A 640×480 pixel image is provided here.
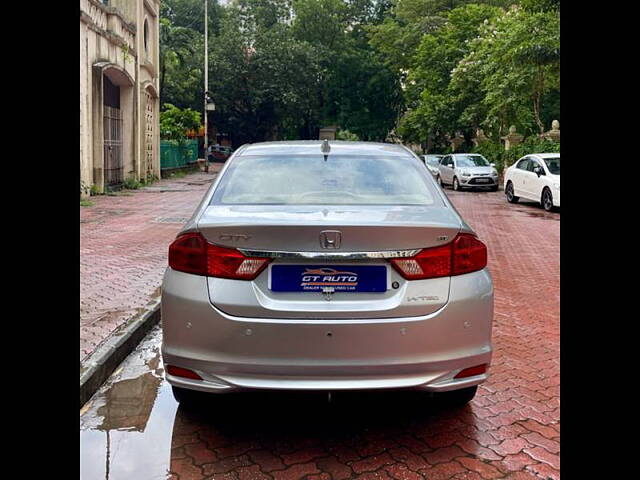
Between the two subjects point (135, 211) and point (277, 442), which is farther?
point (135, 211)

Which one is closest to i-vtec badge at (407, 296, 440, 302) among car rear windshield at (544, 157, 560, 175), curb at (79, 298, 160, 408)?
curb at (79, 298, 160, 408)

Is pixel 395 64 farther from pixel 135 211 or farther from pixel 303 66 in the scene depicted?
pixel 135 211

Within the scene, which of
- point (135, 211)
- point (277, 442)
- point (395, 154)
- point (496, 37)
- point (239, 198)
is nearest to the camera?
point (277, 442)

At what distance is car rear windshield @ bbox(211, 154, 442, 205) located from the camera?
148 inches

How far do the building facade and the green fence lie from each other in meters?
3.03

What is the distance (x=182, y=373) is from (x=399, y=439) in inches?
47.2

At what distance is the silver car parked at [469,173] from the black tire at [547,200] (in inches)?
257

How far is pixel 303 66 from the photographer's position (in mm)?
44500

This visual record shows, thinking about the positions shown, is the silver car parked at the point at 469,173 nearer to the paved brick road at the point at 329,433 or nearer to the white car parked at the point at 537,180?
the white car parked at the point at 537,180

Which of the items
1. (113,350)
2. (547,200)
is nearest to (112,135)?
(547,200)

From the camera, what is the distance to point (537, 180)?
17625 mm

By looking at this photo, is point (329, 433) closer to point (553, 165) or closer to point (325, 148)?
point (325, 148)

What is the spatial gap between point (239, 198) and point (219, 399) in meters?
1.20
